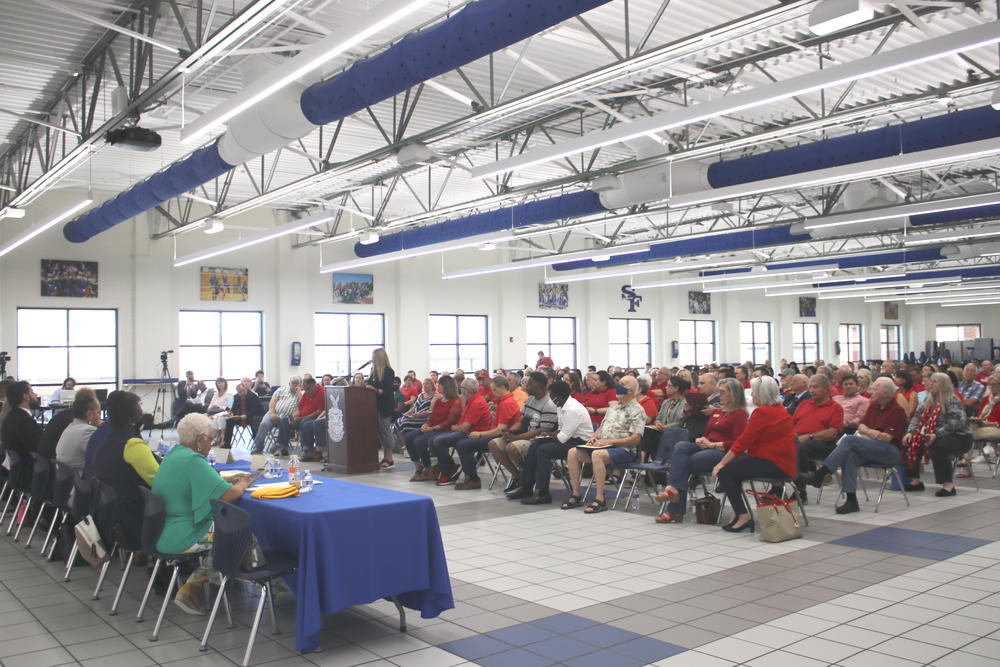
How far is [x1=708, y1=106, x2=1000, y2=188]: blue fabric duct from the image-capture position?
7965 mm

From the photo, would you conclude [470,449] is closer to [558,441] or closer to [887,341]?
[558,441]

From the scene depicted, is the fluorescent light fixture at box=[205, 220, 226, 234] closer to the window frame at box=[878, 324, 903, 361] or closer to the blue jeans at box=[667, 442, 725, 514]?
the blue jeans at box=[667, 442, 725, 514]

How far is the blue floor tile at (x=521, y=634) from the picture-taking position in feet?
12.7

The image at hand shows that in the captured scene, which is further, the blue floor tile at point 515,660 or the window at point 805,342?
the window at point 805,342

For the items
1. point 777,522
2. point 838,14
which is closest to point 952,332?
point 777,522

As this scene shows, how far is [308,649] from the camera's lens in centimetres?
362

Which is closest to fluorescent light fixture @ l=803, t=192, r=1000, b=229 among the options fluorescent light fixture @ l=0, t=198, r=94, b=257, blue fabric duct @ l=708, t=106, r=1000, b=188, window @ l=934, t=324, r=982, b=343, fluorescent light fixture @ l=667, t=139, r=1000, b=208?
fluorescent light fixture @ l=667, t=139, r=1000, b=208

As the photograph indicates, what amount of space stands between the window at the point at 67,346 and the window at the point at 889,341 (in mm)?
29851

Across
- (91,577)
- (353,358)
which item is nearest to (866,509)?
(91,577)

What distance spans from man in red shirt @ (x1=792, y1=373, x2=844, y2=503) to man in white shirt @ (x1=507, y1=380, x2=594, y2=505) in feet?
6.38

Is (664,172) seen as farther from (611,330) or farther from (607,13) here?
(611,330)

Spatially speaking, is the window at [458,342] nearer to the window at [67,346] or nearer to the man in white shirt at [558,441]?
the window at [67,346]

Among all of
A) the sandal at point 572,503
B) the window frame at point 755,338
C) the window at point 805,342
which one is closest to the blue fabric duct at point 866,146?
the sandal at point 572,503

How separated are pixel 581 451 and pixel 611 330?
17.4 m
